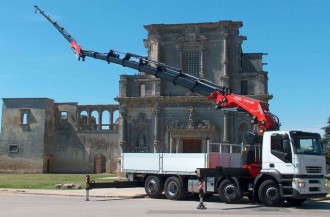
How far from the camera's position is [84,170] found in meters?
54.4

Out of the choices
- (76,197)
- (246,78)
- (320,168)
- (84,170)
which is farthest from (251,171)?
(84,170)

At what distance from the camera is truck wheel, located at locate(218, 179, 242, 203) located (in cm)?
1934

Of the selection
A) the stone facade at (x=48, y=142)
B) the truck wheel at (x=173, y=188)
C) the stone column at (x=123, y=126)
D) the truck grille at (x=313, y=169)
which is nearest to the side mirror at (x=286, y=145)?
the truck grille at (x=313, y=169)

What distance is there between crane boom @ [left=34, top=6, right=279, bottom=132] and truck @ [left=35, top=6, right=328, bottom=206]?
0.05 meters

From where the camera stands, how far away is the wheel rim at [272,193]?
60.2 ft

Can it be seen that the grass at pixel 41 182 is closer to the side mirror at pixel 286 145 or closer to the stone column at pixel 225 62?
the stone column at pixel 225 62

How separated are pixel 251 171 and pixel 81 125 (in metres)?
38.7

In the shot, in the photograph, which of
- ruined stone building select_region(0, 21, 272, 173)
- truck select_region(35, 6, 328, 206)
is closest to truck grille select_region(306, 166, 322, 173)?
truck select_region(35, 6, 328, 206)

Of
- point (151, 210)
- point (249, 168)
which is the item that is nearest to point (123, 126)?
point (249, 168)

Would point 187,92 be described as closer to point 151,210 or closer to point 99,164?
point 99,164

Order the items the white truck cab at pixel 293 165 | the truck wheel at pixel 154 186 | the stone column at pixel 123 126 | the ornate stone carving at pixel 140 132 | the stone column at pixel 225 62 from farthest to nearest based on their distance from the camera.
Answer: the ornate stone carving at pixel 140 132 → the stone column at pixel 123 126 → the stone column at pixel 225 62 → the truck wheel at pixel 154 186 → the white truck cab at pixel 293 165

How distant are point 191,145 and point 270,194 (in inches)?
941

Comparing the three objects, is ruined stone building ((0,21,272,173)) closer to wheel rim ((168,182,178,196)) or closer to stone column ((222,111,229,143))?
stone column ((222,111,229,143))

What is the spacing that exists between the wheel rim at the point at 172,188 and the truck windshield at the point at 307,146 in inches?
227
